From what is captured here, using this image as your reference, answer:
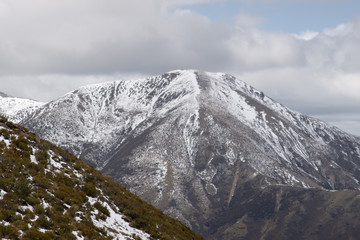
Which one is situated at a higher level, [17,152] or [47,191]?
[17,152]

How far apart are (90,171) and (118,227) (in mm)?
8098

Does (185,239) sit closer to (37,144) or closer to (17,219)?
(37,144)

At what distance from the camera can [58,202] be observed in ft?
72.7

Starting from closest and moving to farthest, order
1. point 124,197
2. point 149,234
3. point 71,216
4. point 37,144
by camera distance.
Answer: point 71,216 < point 149,234 < point 37,144 < point 124,197

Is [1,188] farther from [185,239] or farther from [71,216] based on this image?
[185,239]

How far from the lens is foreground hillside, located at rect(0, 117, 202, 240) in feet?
62.7

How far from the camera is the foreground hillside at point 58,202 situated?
19.1m

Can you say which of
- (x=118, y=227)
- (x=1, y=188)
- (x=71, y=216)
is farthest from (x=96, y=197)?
(x=1, y=188)

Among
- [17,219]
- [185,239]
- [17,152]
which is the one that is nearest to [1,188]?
[17,219]

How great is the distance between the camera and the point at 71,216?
2167cm

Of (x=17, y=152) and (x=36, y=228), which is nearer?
(x=36, y=228)

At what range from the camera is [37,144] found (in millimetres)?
A: 28750

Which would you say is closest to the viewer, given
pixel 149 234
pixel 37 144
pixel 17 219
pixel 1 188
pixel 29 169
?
pixel 17 219

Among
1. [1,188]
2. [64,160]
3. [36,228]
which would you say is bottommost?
[36,228]
